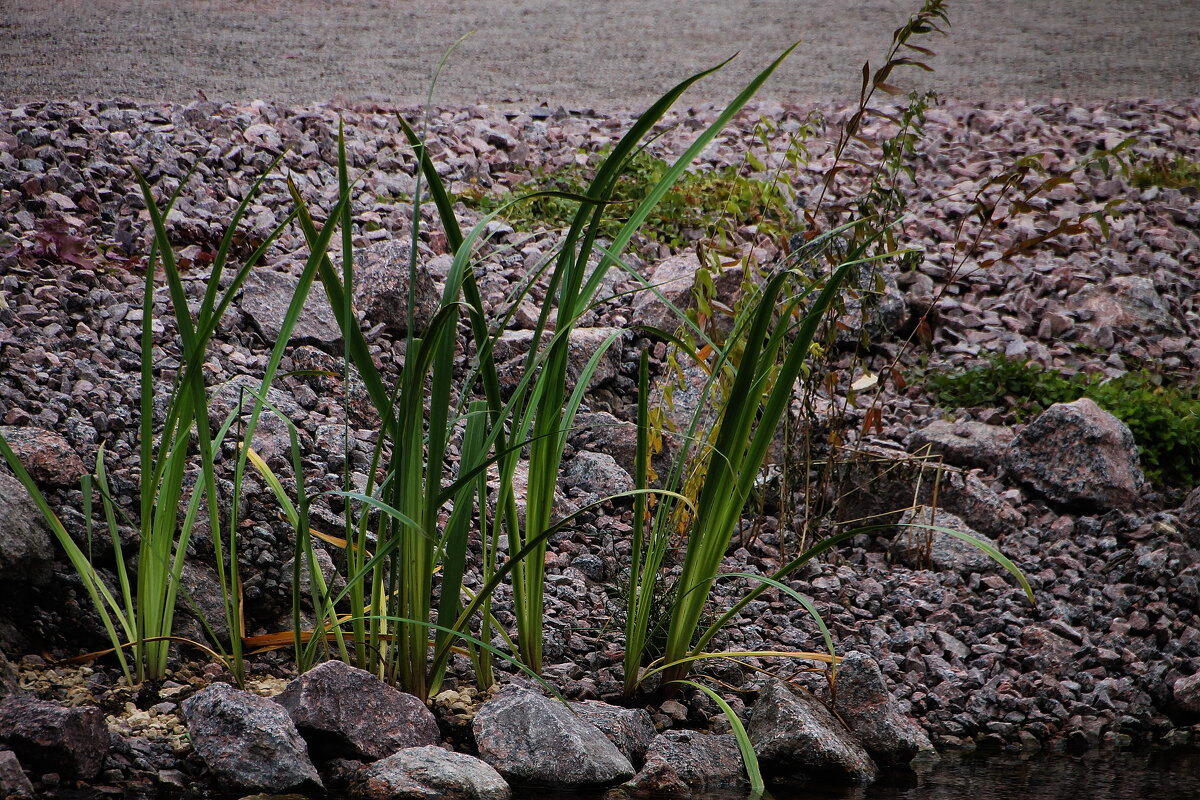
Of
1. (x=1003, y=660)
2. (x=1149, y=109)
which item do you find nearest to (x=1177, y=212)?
(x=1149, y=109)

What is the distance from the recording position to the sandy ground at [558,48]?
5.57 meters

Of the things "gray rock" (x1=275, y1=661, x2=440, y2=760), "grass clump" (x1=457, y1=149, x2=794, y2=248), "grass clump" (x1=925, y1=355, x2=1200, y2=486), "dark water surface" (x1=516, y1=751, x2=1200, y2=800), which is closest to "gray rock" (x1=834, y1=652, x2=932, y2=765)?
"dark water surface" (x1=516, y1=751, x2=1200, y2=800)

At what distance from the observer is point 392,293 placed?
10.5 feet

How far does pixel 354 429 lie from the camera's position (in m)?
2.68

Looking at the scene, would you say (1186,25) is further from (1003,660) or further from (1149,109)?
(1003,660)

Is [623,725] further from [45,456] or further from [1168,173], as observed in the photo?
[1168,173]

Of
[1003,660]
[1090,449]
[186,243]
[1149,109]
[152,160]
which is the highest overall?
[1149,109]

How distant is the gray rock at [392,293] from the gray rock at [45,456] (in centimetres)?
120

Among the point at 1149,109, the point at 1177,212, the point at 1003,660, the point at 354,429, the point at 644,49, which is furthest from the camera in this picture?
the point at 644,49

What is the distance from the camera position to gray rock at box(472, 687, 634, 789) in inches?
63.9

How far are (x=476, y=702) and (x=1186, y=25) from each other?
8906 millimetres

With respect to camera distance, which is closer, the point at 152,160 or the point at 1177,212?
the point at 152,160

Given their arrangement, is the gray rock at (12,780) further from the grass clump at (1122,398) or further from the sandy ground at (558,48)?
the sandy ground at (558,48)

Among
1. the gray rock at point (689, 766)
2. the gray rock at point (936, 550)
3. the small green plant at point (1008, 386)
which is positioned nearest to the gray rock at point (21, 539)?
the gray rock at point (689, 766)
